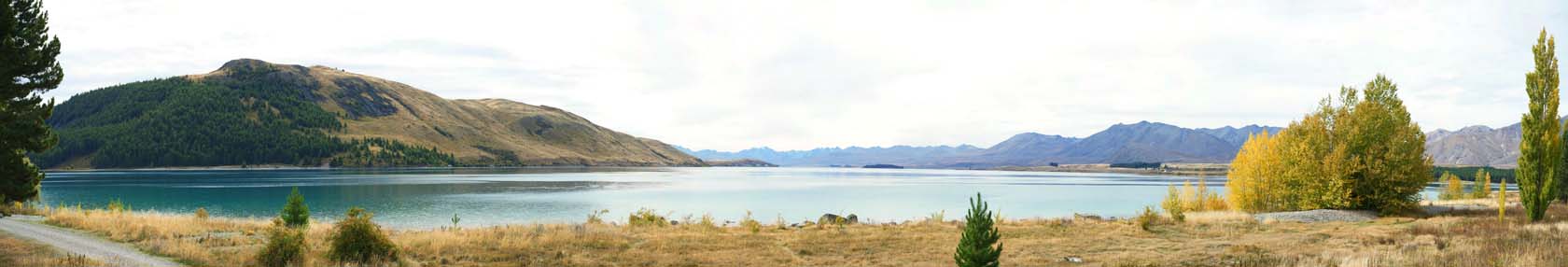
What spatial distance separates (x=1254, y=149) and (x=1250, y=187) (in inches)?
100

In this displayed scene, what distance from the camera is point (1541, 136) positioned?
2920cm

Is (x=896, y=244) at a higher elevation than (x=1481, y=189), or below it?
below

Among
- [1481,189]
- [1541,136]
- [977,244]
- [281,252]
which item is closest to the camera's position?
[977,244]

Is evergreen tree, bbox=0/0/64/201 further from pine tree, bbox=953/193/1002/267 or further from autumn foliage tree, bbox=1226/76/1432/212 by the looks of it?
autumn foliage tree, bbox=1226/76/1432/212

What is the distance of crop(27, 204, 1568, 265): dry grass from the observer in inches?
764

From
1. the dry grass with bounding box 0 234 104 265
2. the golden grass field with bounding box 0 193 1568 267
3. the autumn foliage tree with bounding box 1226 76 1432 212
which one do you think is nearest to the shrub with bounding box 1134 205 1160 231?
the golden grass field with bounding box 0 193 1568 267

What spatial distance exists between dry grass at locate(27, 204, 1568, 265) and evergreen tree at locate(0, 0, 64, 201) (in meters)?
2.81

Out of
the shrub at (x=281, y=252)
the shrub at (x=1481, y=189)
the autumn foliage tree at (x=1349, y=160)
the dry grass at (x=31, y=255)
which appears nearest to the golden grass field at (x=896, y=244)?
the dry grass at (x=31, y=255)

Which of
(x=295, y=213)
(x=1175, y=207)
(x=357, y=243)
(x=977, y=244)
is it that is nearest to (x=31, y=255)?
(x=357, y=243)

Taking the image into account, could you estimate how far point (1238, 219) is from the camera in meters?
33.0

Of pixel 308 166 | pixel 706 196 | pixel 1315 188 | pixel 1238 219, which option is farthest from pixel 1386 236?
pixel 308 166

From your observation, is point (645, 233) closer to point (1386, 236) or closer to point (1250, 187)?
point (1386, 236)

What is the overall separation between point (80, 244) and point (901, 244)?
2237 centimetres

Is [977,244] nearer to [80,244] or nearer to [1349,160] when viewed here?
[80,244]
